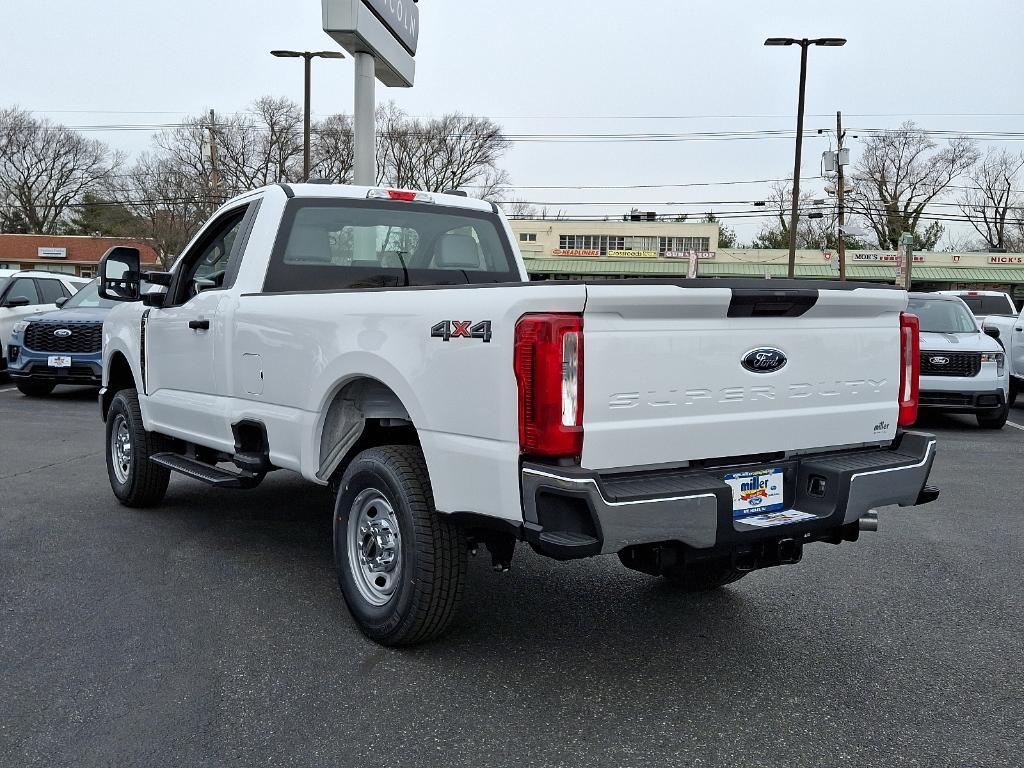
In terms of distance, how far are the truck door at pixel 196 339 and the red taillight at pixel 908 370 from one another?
3.52 m

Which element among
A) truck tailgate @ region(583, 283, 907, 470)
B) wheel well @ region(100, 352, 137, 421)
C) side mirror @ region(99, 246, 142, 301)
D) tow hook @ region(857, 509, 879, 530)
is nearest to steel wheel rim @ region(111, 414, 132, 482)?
wheel well @ region(100, 352, 137, 421)

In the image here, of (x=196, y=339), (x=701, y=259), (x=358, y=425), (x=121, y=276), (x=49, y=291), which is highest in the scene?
(x=701, y=259)

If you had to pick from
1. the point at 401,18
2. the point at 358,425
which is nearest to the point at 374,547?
the point at 358,425

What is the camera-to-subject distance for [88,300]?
14.8m

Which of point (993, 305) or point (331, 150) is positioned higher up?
point (331, 150)

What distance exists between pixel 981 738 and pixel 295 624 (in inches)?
113

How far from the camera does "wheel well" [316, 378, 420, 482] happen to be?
420 centimetres

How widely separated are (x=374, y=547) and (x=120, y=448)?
3582 millimetres

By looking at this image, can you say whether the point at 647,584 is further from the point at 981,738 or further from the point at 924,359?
the point at 924,359

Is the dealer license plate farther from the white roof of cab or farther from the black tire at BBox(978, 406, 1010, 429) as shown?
the black tire at BBox(978, 406, 1010, 429)

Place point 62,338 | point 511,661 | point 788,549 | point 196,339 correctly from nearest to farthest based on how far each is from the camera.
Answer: point 788,549 < point 511,661 < point 196,339 < point 62,338

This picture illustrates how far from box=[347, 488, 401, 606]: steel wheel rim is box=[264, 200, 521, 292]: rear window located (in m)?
1.37

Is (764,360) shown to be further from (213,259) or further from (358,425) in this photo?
(213,259)

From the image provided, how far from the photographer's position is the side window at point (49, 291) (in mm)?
16766
